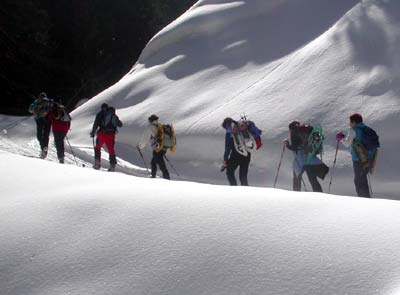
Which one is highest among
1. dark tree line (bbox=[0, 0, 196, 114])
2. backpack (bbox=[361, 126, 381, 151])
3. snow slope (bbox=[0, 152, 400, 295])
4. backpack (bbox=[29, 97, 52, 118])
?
dark tree line (bbox=[0, 0, 196, 114])

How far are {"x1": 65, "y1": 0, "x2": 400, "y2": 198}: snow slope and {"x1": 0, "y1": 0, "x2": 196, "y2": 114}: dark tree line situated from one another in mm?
8042

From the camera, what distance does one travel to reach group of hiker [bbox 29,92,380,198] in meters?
9.55

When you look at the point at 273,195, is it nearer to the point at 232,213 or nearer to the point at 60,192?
the point at 232,213

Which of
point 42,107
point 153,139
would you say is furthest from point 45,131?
point 153,139

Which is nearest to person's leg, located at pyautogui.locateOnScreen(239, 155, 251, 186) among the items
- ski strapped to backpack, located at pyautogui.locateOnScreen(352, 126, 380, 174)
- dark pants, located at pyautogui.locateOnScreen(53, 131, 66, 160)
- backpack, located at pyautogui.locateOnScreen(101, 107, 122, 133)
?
ski strapped to backpack, located at pyautogui.locateOnScreen(352, 126, 380, 174)

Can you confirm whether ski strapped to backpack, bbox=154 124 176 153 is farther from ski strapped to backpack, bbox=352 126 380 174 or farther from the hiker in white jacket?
ski strapped to backpack, bbox=352 126 380 174

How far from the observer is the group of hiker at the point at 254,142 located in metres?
9.55

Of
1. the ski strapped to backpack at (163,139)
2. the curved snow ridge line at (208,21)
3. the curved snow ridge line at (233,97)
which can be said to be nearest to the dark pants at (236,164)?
the ski strapped to backpack at (163,139)

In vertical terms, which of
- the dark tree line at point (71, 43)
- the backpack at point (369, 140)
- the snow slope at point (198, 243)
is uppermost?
the dark tree line at point (71, 43)

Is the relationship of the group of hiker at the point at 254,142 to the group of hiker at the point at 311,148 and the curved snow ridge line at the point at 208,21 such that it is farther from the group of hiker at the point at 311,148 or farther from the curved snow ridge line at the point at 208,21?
the curved snow ridge line at the point at 208,21

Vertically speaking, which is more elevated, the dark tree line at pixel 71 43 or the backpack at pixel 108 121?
the dark tree line at pixel 71 43

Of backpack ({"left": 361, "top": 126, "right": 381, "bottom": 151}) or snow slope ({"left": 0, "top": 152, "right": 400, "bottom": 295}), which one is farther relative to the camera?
backpack ({"left": 361, "top": 126, "right": 381, "bottom": 151})

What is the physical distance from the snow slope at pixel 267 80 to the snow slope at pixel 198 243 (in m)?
10.5

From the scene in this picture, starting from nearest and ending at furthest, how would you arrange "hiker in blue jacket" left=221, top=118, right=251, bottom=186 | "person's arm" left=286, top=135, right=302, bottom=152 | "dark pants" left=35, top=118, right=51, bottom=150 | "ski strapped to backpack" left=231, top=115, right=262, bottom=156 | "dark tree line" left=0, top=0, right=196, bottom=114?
"person's arm" left=286, top=135, right=302, bottom=152 < "ski strapped to backpack" left=231, top=115, right=262, bottom=156 < "hiker in blue jacket" left=221, top=118, right=251, bottom=186 < "dark pants" left=35, top=118, right=51, bottom=150 < "dark tree line" left=0, top=0, right=196, bottom=114
